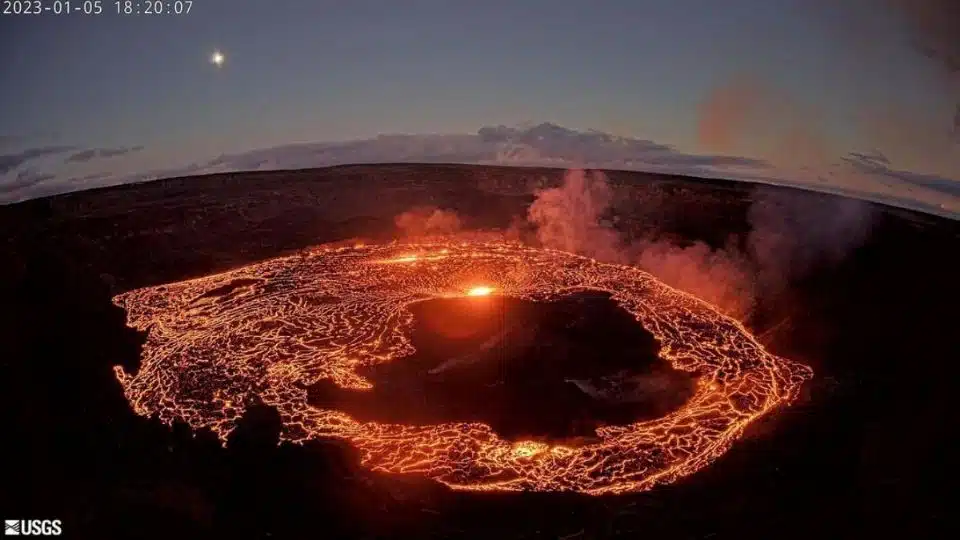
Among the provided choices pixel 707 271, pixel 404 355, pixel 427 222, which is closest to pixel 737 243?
pixel 707 271

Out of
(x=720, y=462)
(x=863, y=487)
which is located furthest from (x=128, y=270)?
(x=863, y=487)

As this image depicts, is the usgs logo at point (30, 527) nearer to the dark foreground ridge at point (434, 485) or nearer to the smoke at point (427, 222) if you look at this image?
the dark foreground ridge at point (434, 485)

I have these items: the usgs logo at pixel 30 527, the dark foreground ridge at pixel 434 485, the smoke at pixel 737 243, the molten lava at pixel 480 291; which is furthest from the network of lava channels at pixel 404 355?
the usgs logo at pixel 30 527

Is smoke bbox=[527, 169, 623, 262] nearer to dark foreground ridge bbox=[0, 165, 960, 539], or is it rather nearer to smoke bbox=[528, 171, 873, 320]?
smoke bbox=[528, 171, 873, 320]

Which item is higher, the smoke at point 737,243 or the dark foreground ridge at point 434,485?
the smoke at point 737,243

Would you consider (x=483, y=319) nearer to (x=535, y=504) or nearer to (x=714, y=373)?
(x=714, y=373)

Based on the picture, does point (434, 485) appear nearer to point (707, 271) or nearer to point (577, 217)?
point (707, 271)
